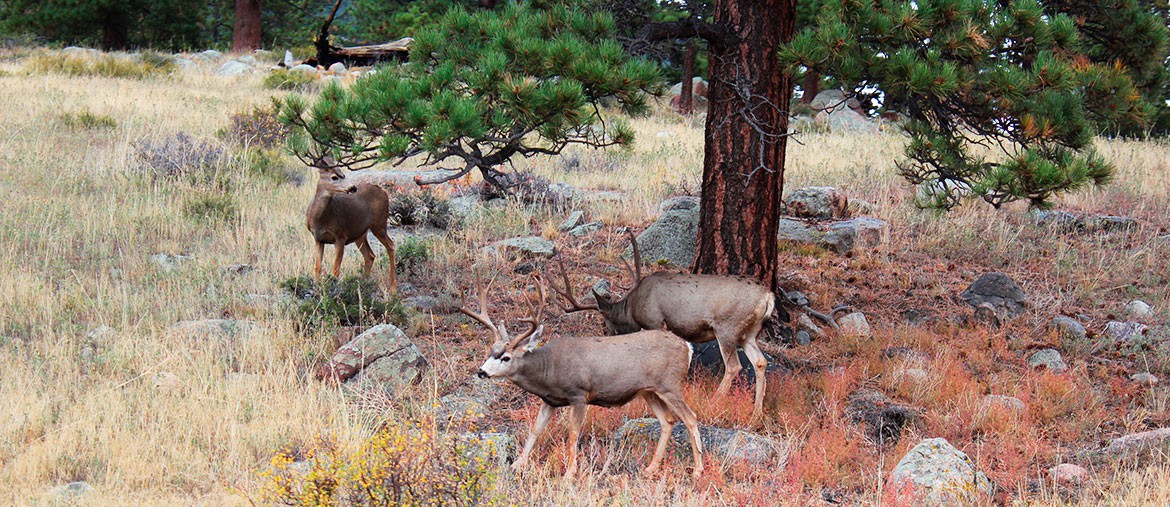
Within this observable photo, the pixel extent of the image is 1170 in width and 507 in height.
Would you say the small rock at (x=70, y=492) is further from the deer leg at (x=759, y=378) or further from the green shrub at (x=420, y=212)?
the green shrub at (x=420, y=212)

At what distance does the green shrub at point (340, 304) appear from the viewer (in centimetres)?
830

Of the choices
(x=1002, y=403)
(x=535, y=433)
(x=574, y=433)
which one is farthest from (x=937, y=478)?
(x=535, y=433)

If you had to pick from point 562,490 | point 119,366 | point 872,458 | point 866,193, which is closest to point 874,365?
point 872,458

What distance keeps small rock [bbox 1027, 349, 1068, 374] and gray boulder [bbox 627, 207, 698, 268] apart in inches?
125

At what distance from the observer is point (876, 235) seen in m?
11.5

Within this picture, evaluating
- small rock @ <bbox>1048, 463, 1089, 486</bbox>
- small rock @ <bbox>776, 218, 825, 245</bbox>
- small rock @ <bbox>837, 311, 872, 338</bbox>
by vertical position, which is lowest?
small rock @ <bbox>837, 311, 872, 338</bbox>

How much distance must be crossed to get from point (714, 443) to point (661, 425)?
37 cm

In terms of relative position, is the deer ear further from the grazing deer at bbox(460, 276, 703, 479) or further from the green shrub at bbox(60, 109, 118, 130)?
the green shrub at bbox(60, 109, 118, 130)

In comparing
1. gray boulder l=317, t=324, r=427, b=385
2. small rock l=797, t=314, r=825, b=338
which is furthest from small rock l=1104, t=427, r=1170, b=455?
gray boulder l=317, t=324, r=427, b=385

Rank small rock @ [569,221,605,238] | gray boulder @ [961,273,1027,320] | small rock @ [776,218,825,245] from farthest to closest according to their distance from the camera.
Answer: small rock @ [569,221,605,238], small rock @ [776,218,825,245], gray boulder @ [961,273,1027,320]

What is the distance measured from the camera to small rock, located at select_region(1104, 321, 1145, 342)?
8.80 meters

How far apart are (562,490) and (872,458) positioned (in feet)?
6.51

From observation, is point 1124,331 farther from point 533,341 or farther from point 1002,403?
point 533,341

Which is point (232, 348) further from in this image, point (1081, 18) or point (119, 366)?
point (1081, 18)
